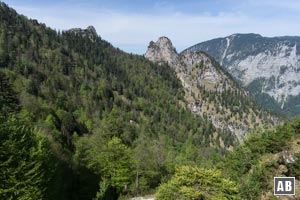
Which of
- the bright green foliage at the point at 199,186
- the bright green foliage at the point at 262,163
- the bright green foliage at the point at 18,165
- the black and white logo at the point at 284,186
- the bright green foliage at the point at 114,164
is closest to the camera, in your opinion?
the black and white logo at the point at 284,186

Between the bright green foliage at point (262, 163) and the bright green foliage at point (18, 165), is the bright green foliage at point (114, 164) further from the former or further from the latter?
the bright green foliage at point (18, 165)

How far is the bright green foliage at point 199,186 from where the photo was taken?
43.1 meters

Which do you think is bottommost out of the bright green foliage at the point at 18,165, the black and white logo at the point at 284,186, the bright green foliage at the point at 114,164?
the bright green foliage at the point at 114,164

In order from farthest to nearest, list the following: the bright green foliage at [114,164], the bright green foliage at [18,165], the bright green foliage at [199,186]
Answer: the bright green foliage at [114,164] → the bright green foliage at [199,186] → the bright green foliage at [18,165]

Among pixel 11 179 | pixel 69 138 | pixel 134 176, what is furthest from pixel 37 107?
pixel 11 179

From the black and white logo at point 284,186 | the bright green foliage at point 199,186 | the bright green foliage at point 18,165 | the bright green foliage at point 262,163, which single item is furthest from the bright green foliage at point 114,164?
the black and white logo at point 284,186

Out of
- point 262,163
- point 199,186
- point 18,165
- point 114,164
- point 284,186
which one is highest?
point 284,186

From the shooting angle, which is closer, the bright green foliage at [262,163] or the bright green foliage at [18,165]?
the bright green foliage at [18,165]

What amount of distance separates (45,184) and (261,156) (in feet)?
159

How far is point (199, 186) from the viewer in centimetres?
4391

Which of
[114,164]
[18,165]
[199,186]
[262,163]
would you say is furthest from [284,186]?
[114,164]

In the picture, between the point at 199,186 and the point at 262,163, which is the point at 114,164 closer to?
the point at 262,163

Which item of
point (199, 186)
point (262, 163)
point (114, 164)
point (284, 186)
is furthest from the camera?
point (114, 164)

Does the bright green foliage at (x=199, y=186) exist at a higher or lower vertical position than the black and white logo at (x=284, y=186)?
lower
